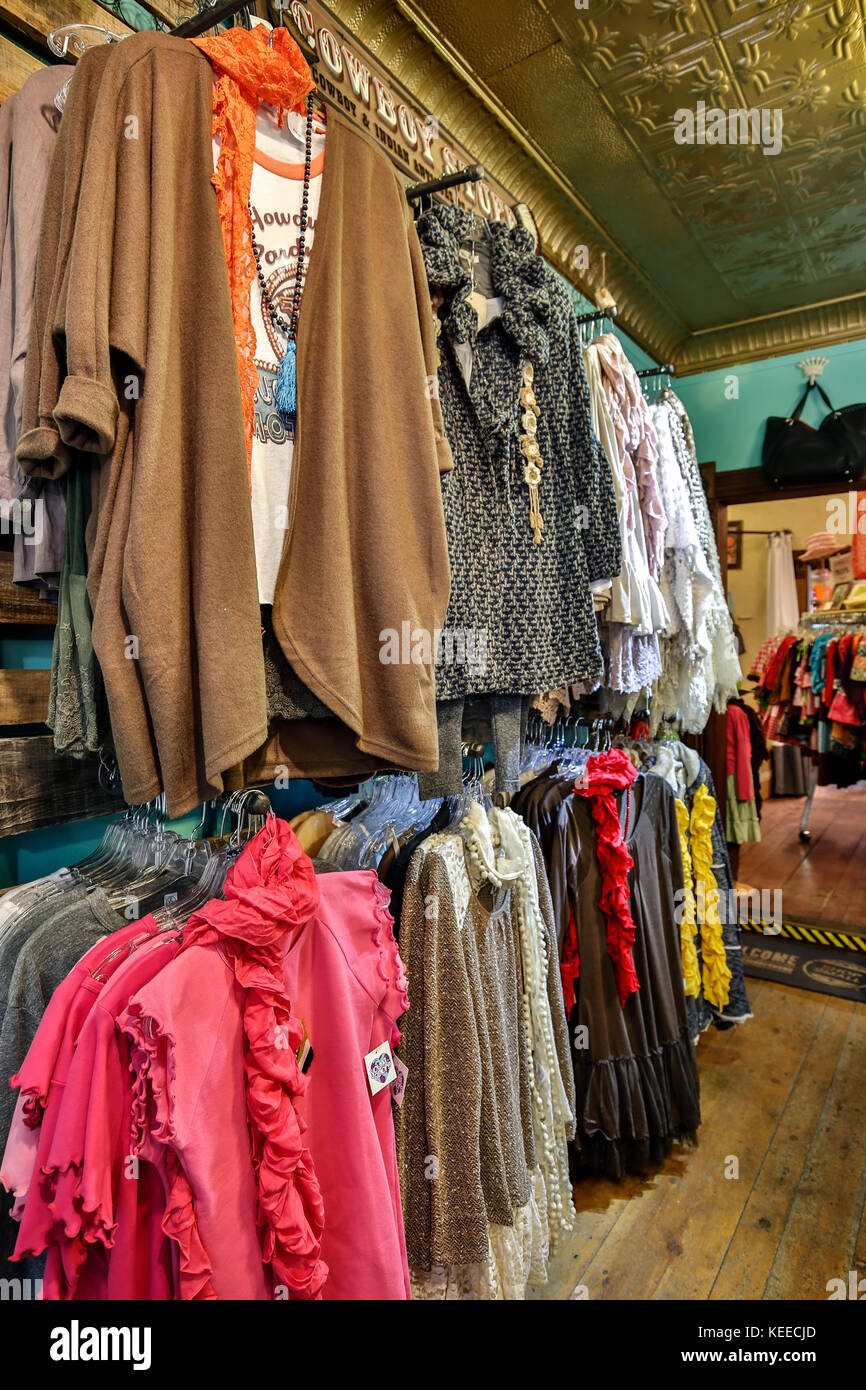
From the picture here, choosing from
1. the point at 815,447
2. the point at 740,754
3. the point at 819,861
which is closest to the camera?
the point at 815,447

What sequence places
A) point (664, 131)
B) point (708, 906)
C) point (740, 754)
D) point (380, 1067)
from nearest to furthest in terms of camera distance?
1. point (380, 1067)
2. point (664, 131)
3. point (708, 906)
4. point (740, 754)

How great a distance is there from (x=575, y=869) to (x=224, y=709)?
4.51ft

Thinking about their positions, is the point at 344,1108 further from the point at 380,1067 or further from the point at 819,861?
the point at 819,861

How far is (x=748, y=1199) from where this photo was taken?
77.7 inches

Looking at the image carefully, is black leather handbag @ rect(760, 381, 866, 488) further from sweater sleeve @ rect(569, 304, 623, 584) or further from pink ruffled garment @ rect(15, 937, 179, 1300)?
pink ruffled garment @ rect(15, 937, 179, 1300)

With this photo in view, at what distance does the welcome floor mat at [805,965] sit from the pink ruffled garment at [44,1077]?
130 inches

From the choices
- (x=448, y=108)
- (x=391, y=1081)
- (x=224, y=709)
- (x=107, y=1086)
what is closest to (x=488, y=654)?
(x=224, y=709)

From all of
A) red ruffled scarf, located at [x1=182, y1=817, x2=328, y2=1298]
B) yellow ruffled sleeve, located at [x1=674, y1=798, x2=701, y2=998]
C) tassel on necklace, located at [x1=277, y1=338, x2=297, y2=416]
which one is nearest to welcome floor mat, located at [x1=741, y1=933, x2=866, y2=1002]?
yellow ruffled sleeve, located at [x1=674, y1=798, x2=701, y2=998]

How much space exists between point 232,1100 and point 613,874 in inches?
50.6

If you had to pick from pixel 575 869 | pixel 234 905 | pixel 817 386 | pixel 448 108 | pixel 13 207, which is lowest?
pixel 575 869

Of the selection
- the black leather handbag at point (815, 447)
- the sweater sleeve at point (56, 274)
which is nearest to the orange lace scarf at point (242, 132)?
the sweater sleeve at point (56, 274)

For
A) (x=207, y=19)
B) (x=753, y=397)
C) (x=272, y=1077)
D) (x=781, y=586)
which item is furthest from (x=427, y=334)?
(x=781, y=586)

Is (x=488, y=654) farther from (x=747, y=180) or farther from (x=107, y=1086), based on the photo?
(x=747, y=180)

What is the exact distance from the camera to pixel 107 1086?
0.83m
